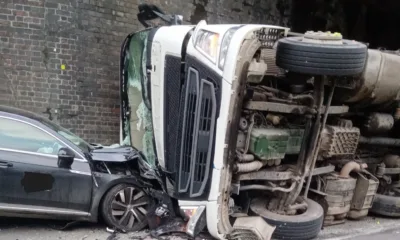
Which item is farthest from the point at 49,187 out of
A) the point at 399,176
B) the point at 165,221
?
the point at 399,176

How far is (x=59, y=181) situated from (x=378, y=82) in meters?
3.81

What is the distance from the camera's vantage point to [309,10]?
41.5ft

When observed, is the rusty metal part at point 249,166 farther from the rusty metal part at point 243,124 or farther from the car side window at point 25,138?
the car side window at point 25,138

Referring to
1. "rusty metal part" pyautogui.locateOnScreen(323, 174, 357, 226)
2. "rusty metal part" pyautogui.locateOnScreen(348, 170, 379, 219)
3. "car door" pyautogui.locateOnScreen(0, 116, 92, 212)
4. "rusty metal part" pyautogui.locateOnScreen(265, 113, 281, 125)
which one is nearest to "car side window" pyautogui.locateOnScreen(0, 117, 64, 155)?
"car door" pyautogui.locateOnScreen(0, 116, 92, 212)

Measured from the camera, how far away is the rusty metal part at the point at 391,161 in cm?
628

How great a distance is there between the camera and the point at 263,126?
4.89 metres

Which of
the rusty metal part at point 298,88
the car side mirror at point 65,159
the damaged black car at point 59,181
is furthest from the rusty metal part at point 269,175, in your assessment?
the car side mirror at point 65,159

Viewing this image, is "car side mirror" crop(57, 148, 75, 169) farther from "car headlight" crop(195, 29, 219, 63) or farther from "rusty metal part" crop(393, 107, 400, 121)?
"rusty metal part" crop(393, 107, 400, 121)

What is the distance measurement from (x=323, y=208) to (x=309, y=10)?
8.44 metres

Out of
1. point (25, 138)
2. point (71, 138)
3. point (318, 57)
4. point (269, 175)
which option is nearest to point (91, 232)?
point (71, 138)

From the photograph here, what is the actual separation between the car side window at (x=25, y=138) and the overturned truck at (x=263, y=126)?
1135 mm

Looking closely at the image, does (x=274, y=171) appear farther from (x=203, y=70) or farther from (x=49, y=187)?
(x=49, y=187)

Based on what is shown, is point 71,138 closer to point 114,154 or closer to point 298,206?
point 114,154

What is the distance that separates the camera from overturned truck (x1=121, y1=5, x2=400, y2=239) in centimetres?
450
